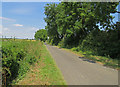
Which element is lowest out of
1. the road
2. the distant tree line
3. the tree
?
the road

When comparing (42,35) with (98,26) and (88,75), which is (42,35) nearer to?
(98,26)

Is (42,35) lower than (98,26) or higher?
higher

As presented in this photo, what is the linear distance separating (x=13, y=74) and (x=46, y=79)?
1.70 m

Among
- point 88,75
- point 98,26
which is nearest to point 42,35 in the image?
point 98,26

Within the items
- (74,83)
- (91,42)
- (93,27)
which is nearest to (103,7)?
(91,42)

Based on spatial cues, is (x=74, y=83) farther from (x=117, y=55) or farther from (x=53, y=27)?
(x=53, y=27)

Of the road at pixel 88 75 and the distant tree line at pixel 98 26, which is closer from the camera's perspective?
the road at pixel 88 75

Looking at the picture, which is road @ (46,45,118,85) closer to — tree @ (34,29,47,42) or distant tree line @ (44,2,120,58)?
distant tree line @ (44,2,120,58)

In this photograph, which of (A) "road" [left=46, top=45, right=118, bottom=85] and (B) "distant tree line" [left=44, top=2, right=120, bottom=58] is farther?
(B) "distant tree line" [left=44, top=2, right=120, bottom=58]

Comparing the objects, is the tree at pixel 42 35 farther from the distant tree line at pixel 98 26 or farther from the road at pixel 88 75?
the road at pixel 88 75

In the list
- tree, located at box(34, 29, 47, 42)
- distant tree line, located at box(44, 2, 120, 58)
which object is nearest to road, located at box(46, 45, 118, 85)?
distant tree line, located at box(44, 2, 120, 58)

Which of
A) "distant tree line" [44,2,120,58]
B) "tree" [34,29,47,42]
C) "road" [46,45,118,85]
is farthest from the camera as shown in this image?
"tree" [34,29,47,42]

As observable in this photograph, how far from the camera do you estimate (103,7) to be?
10.8m

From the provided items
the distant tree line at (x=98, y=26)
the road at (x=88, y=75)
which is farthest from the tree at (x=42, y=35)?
the road at (x=88, y=75)
